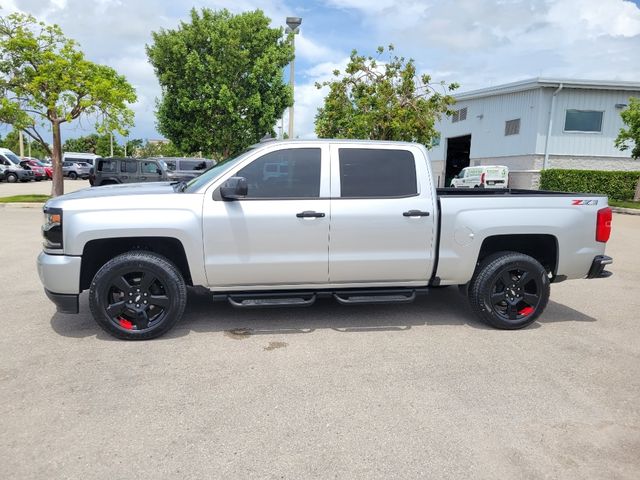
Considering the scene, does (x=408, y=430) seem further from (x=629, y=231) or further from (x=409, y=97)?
(x=409, y=97)

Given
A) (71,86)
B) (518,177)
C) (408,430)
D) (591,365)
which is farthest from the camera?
(518,177)

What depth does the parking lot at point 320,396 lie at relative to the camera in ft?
9.13

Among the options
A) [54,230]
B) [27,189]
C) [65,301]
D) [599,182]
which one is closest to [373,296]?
[65,301]

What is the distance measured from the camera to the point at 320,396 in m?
3.54

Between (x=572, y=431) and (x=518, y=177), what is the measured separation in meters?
27.4

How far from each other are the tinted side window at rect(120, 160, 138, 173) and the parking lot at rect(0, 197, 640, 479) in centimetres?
1325

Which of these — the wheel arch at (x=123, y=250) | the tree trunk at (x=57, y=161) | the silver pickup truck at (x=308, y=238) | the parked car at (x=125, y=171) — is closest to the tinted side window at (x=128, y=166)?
the parked car at (x=125, y=171)

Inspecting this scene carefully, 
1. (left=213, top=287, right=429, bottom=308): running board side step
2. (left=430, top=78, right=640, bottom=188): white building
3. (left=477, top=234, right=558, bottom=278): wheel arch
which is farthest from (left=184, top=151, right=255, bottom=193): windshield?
(left=430, top=78, right=640, bottom=188): white building

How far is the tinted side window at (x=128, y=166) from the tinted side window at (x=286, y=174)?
48.5 feet

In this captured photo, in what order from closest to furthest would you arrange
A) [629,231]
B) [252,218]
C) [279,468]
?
[279,468] → [252,218] → [629,231]

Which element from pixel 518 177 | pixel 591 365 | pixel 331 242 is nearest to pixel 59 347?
pixel 331 242

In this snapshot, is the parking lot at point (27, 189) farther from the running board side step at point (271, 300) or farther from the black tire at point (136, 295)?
the running board side step at point (271, 300)

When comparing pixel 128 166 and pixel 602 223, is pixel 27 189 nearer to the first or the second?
pixel 128 166

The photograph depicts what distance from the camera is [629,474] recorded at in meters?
2.73
